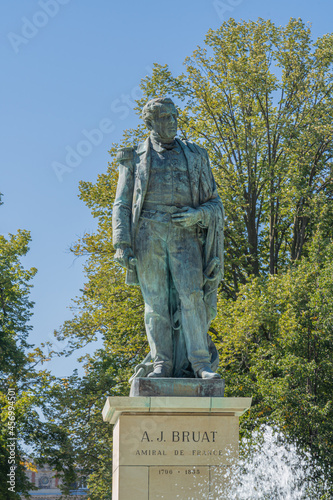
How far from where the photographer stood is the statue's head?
8547 mm

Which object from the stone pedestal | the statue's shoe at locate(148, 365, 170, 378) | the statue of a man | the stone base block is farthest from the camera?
the statue of a man

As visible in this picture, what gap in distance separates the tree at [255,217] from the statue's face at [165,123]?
1113cm

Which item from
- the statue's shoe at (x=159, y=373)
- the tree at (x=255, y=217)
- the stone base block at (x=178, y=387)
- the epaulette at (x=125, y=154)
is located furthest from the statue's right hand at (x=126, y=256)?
the tree at (x=255, y=217)

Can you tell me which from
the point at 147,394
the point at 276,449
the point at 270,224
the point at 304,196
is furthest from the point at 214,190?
the point at 270,224

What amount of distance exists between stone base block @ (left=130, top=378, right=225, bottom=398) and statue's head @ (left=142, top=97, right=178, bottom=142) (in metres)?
2.48

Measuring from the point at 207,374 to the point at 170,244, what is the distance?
135 centimetres

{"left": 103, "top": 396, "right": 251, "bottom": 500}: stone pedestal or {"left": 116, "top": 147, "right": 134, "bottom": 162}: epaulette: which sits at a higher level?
{"left": 116, "top": 147, "right": 134, "bottom": 162}: epaulette

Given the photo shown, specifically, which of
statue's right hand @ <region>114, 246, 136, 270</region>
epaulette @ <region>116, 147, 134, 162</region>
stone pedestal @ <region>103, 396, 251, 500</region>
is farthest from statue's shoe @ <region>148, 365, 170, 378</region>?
epaulette @ <region>116, 147, 134, 162</region>

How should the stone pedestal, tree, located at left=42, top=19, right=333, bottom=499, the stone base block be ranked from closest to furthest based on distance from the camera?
the stone pedestal < the stone base block < tree, located at left=42, top=19, right=333, bottom=499

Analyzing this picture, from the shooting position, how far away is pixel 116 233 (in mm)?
8297

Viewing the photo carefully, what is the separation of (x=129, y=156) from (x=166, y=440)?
2861mm

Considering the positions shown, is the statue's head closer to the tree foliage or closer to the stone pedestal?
the stone pedestal

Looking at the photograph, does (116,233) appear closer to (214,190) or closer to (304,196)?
(214,190)

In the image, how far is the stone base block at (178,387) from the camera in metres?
7.66
